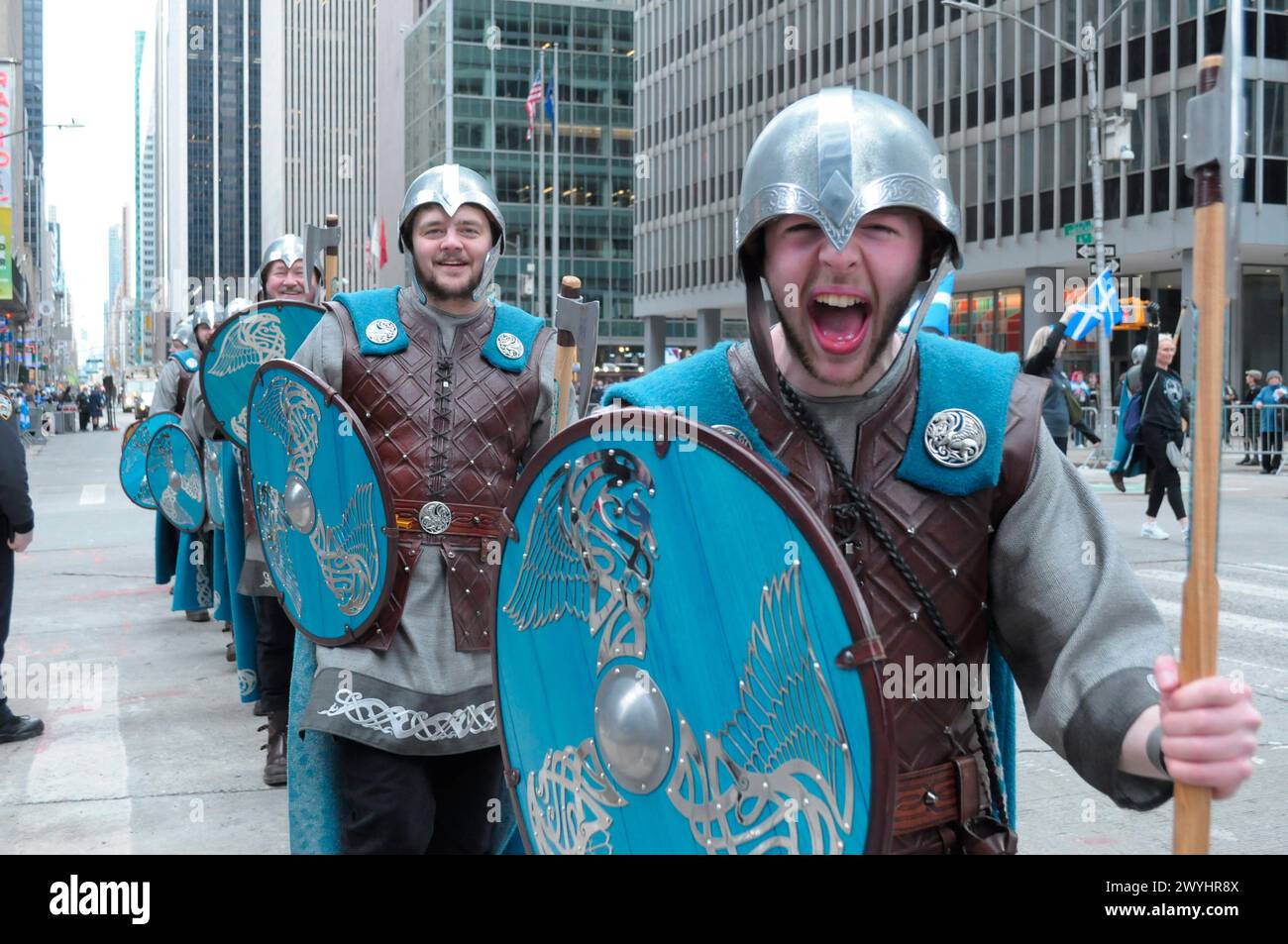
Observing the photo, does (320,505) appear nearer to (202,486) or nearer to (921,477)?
(921,477)

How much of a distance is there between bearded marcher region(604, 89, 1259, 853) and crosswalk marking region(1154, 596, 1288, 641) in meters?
6.09

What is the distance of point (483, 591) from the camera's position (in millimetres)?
3211

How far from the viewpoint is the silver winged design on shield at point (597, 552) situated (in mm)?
1685

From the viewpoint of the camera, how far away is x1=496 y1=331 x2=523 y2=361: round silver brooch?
3.52 m

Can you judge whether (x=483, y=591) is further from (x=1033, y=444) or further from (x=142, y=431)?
(x=142, y=431)

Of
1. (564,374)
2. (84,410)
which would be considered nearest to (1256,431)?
(564,374)

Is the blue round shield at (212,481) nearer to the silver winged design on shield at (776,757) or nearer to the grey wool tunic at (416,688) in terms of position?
the grey wool tunic at (416,688)

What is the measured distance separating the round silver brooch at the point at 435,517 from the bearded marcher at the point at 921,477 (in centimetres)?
141

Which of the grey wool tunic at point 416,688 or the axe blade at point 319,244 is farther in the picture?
the axe blade at point 319,244

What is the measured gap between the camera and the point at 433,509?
128 inches

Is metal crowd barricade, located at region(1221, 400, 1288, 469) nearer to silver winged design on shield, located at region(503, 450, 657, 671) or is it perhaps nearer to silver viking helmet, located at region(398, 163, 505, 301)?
silver viking helmet, located at region(398, 163, 505, 301)

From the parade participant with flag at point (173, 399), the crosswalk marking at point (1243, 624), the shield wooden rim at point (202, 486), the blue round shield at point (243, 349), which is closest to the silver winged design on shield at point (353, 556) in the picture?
the blue round shield at point (243, 349)

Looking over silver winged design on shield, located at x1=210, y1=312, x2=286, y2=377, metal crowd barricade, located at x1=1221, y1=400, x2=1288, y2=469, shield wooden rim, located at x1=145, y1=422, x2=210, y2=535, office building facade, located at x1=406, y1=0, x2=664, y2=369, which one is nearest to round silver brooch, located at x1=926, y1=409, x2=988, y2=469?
silver winged design on shield, located at x1=210, y1=312, x2=286, y2=377

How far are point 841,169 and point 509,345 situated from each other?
6.02ft
